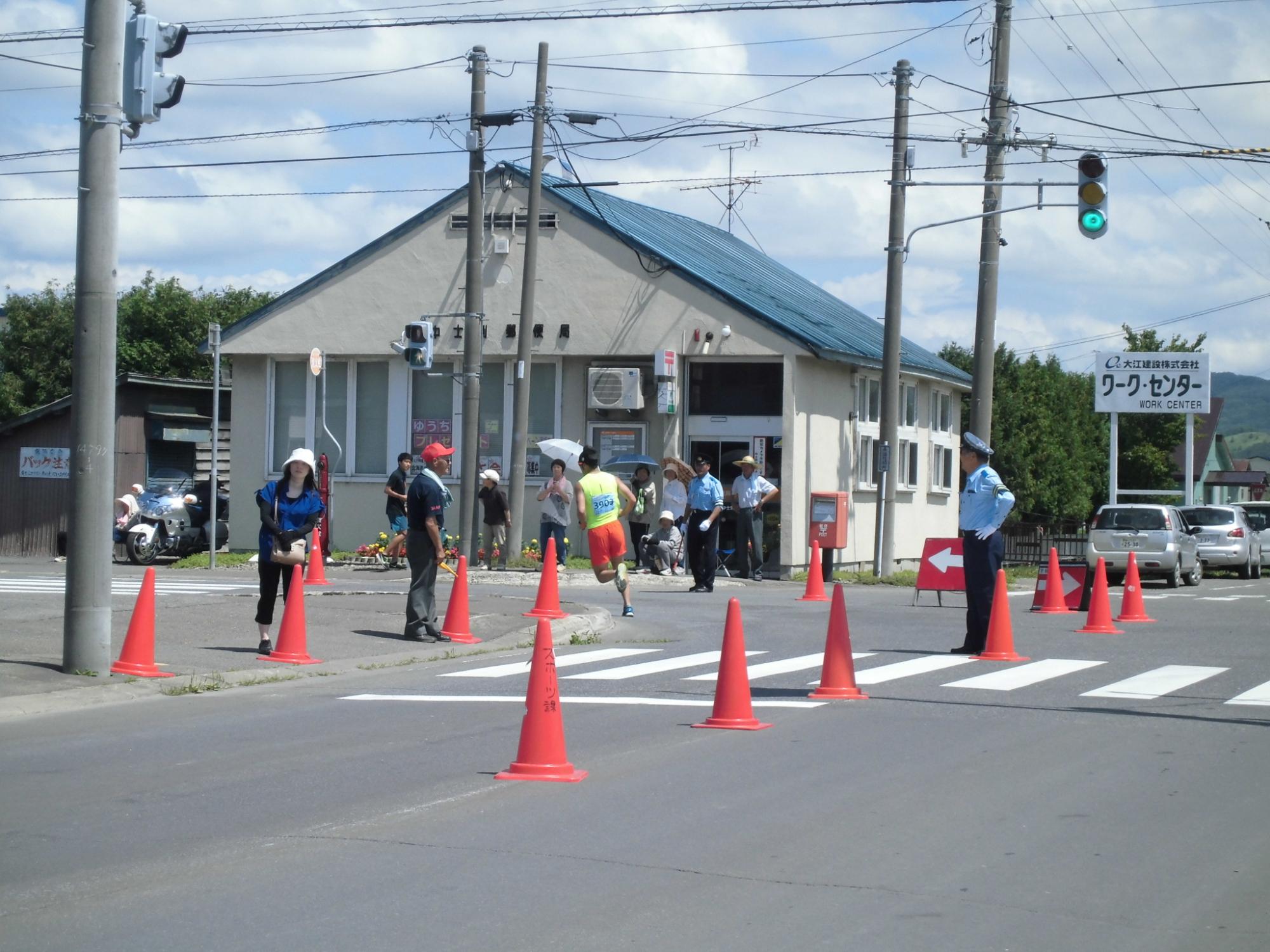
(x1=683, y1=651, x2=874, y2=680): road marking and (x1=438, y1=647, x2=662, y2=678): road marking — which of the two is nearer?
(x1=683, y1=651, x2=874, y2=680): road marking

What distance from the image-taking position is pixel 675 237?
103 feet

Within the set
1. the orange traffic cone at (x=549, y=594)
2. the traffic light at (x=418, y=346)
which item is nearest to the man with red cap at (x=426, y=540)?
the orange traffic cone at (x=549, y=594)

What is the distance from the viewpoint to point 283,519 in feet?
43.3

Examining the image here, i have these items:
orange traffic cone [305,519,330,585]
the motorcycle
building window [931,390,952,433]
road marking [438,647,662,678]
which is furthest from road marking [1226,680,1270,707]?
building window [931,390,952,433]

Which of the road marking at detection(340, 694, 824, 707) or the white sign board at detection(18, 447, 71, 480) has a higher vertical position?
the white sign board at detection(18, 447, 71, 480)

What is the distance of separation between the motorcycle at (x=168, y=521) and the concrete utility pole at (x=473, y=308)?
597 centimetres

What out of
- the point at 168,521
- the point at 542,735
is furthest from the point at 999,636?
the point at 168,521

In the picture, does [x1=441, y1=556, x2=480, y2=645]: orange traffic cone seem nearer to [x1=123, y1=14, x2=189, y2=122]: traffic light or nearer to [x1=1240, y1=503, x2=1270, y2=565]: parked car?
[x1=123, y1=14, x2=189, y2=122]: traffic light

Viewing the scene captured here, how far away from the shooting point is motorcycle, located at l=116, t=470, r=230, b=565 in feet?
92.3

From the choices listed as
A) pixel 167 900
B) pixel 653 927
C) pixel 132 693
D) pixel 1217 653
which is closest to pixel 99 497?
pixel 132 693

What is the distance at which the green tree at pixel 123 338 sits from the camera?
5081 centimetres

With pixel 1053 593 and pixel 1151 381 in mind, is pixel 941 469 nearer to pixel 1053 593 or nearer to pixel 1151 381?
pixel 1151 381

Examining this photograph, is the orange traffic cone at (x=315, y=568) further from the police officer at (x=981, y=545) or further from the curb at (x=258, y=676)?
the police officer at (x=981, y=545)

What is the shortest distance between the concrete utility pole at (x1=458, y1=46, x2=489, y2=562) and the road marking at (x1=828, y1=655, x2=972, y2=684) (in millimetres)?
12038
